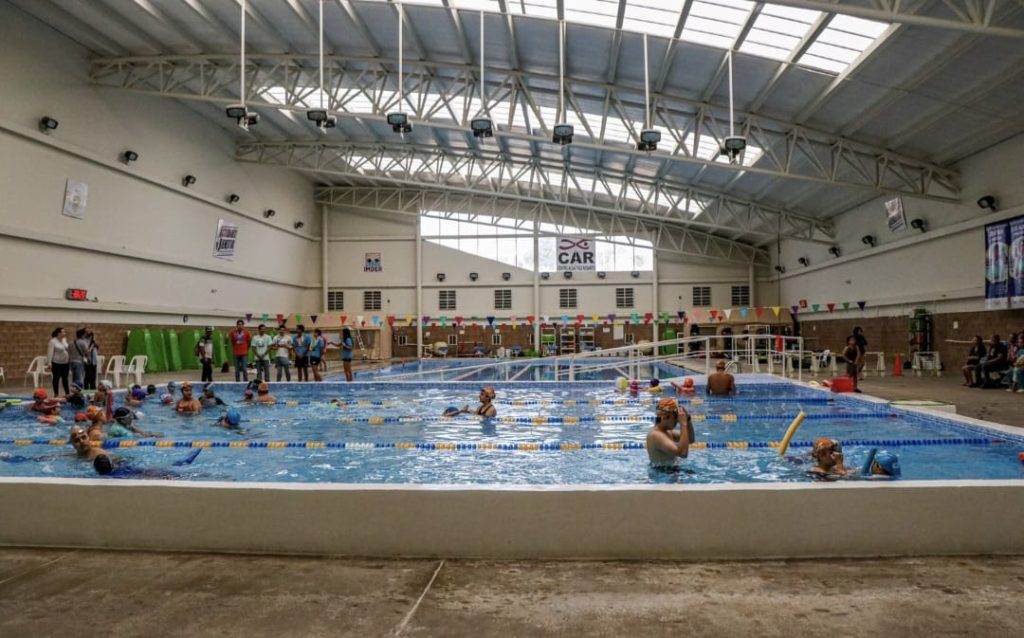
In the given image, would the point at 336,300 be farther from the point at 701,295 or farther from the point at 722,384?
the point at 722,384

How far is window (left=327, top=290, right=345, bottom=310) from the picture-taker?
29.9m

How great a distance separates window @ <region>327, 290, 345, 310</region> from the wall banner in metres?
11.0

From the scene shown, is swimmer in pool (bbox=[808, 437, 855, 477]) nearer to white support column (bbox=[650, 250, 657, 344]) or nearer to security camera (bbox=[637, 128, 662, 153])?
security camera (bbox=[637, 128, 662, 153])

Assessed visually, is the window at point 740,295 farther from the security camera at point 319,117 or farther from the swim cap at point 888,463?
the swim cap at point 888,463

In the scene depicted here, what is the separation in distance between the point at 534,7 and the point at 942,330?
13018mm

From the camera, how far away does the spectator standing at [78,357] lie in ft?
36.1

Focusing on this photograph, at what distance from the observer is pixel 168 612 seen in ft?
8.17

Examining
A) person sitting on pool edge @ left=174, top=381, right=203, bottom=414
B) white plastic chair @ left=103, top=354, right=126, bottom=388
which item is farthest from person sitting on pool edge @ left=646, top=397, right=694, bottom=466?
white plastic chair @ left=103, top=354, right=126, bottom=388

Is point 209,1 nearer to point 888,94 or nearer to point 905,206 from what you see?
point 888,94

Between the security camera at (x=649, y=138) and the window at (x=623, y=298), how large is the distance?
18.1m

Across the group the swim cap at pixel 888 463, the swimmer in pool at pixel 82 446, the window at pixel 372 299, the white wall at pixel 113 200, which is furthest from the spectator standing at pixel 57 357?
the window at pixel 372 299

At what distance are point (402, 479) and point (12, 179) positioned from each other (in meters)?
13.6

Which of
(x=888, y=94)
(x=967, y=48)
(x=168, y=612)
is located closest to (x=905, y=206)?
(x=888, y=94)

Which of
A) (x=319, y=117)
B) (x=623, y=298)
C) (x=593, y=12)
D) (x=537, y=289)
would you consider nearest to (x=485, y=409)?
(x=319, y=117)
